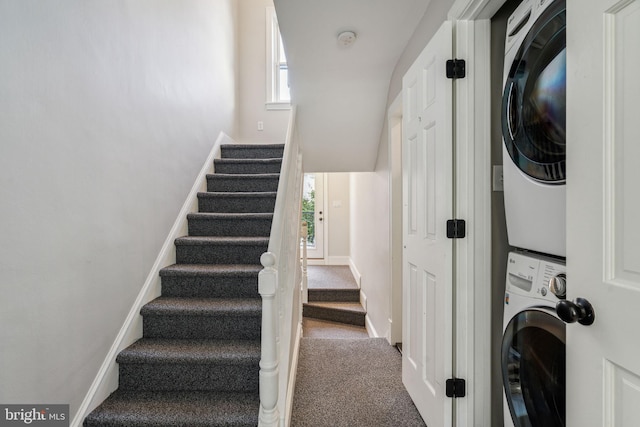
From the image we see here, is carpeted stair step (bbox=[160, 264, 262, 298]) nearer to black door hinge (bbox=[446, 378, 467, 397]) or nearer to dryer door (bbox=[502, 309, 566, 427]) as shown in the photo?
black door hinge (bbox=[446, 378, 467, 397])

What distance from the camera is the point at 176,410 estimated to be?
140cm

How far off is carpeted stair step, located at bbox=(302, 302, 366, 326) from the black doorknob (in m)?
3.38

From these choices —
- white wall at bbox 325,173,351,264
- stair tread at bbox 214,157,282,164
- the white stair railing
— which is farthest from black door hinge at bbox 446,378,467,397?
white wall at bbox 325,173,351,264

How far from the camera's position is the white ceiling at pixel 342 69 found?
1854 millimetres

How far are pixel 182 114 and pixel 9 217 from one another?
5.25ft

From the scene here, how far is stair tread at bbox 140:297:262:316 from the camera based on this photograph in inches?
67.7

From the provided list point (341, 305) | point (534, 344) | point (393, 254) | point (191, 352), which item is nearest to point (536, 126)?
point (534, 344)

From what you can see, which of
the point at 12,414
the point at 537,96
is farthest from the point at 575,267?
the point at 12,414

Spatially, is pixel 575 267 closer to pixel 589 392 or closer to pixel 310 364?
pixel 589 392

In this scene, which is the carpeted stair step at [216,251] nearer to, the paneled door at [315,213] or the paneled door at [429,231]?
the paneled door at [429,231]

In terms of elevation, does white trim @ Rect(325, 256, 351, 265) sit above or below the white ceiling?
below

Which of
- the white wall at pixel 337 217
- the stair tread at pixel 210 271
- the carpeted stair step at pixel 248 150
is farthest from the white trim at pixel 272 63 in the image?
the stair tread at pixel 210 271

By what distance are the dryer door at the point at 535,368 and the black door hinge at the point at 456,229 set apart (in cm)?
38

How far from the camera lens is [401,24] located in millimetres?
1919
